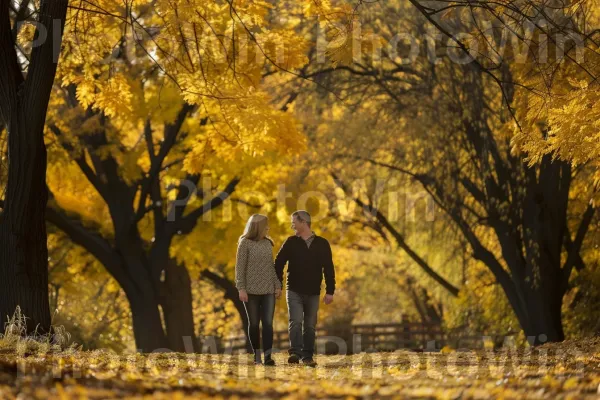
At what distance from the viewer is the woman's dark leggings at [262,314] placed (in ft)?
35.4

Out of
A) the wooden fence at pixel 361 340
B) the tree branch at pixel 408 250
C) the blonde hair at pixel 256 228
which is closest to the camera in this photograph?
the blonde hair at pixel 256 228

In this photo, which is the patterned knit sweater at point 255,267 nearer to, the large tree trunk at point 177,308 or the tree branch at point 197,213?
the tree branch at point 197,213

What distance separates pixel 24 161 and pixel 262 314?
3101 millimetres

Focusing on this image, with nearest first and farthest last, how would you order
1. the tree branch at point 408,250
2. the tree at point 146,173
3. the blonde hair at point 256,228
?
the blonde hair at point 256,228, the tree at point 146,173, the tree branch at point 408,250

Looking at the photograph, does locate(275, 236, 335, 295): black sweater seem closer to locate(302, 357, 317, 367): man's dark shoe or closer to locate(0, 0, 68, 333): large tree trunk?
locate(302, 357, 317, 367): man's dark shoe

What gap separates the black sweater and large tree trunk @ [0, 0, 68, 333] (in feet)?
9.09

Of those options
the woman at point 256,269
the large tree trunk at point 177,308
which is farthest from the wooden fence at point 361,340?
the woman at point 256,269

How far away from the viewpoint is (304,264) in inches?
431

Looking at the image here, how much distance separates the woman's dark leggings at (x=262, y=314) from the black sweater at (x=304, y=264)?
307mm

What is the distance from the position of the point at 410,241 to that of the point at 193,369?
1912 cm

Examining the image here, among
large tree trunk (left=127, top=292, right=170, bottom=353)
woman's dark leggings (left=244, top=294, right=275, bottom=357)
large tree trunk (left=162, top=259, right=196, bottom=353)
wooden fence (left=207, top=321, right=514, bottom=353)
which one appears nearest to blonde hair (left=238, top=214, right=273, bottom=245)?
woman's dark leggings (left=244, top=294, right=275, bottom=357)

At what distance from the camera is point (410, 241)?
27.8m

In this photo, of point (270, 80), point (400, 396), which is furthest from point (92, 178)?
point (400, 396)

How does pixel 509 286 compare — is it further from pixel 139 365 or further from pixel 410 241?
→ pixel 139 365
